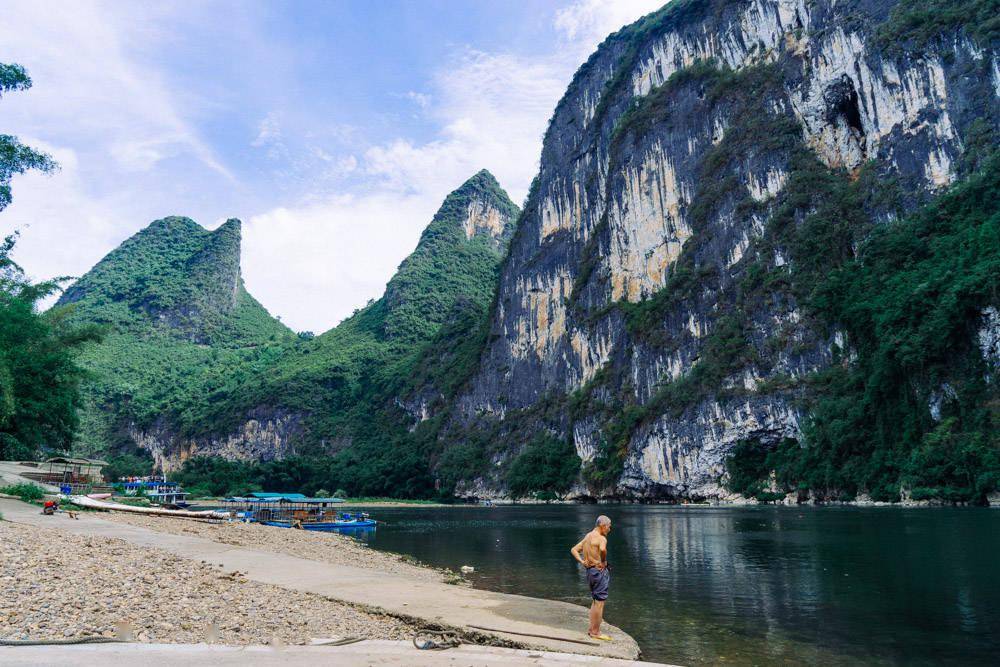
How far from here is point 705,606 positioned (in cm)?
1356

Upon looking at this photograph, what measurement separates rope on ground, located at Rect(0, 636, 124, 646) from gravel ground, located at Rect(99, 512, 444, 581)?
11957 mm

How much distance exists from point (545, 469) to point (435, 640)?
8063 cm

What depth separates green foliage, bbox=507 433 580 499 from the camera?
278 feet

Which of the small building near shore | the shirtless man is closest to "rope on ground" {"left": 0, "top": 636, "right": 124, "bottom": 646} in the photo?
the shirtless man

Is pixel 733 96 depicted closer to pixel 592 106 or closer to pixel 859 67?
pixel 859 67

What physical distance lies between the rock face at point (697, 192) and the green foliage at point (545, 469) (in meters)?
2.92

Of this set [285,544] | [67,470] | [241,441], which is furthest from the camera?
[241,441]

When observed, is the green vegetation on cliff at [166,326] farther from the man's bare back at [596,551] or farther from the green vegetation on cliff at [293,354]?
the man's bare back at [596,551]

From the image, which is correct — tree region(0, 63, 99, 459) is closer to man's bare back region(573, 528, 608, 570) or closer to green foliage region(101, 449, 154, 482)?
man's bare back region(573, 528, 608, 570)

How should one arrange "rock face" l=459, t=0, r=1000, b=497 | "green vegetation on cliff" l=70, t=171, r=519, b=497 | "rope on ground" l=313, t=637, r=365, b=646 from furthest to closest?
"green vegetation on cliff" l=70, t=171, r=519, b=497, "rock face" l=459, t=0, r=1000, b=497, "rope on ground" l=313, t=637, r=365, b=646

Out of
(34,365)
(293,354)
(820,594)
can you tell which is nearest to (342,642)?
(820,594)

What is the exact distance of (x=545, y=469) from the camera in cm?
8712

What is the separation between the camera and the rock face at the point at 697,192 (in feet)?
207

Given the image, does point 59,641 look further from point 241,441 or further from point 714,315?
point 241,441
